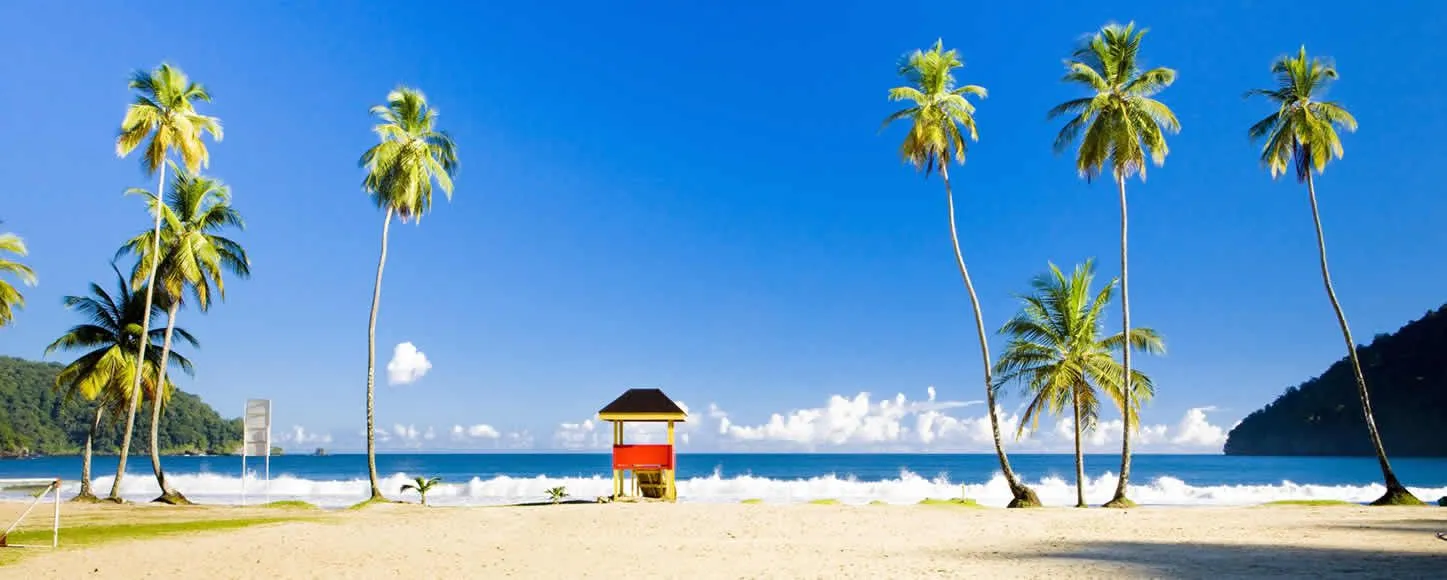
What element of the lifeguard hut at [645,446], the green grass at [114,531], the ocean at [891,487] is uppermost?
the lifeguard hut at [645,446]

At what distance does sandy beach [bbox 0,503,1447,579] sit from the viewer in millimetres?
12055

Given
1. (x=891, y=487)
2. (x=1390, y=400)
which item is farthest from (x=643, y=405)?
(x=1390, y=400)

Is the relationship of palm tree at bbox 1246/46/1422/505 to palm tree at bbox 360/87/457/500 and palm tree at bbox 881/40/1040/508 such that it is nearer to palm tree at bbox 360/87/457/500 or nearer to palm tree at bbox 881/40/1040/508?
palm tree at bbox 881/40/1040/508

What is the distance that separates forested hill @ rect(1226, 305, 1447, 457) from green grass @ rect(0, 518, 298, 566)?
10579 centimetres

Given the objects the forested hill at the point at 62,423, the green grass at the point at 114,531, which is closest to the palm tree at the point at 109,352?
the green grass at the point at 114,531

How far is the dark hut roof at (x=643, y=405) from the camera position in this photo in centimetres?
2855

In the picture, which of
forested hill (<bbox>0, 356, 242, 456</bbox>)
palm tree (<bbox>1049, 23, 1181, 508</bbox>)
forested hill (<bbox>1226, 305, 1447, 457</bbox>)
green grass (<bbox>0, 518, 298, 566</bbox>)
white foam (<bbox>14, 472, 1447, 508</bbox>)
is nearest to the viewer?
green grass (<bbox>0, 518, 298, 566</bbox>)

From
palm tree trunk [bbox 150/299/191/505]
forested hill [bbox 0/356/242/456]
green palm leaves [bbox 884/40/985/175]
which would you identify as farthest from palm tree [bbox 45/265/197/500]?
forested hill [bbox 0/356/242/456]

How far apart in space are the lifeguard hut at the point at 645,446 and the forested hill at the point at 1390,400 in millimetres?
93687

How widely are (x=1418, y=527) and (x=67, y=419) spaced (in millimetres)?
162513

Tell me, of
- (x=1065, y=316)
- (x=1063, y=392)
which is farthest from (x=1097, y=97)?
(x=1063, y=392)

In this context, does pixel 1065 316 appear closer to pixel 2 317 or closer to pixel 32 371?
pixel 2 317

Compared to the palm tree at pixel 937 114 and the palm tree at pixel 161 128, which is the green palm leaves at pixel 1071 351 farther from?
the palm tree at pixel 161 128

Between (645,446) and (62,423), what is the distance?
479 ft
